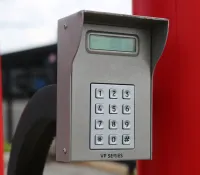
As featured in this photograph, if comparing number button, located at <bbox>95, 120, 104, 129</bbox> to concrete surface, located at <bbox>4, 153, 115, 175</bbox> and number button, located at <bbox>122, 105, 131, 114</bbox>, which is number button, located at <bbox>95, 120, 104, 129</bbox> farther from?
concrete surface, located at <bbox>4, 153, 115, 175</bbox>

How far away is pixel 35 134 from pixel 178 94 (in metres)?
0.31

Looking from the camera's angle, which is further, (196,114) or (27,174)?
(27,174)

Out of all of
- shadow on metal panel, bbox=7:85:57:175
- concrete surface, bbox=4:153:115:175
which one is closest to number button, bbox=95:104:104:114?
shadow on metal panel, bbox=7:85:57:175

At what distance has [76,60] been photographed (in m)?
0.73

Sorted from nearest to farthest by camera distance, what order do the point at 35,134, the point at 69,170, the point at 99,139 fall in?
1. the point at 99,139
2. the point at 35,134
3. the point at 69,170

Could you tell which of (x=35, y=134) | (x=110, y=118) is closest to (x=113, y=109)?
(x=110, y=118)

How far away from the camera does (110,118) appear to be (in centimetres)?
75

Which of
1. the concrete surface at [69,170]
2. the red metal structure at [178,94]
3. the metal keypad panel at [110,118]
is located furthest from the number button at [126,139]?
the concrete surface at [69,170]

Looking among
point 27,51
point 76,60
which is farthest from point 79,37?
point 27,51

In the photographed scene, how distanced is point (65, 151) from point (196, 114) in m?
0.22

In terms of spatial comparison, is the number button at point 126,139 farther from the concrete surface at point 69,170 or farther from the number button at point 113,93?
the concrete surface at point 69,170

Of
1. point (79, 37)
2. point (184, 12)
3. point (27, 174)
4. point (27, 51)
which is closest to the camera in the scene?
point (79, 37)

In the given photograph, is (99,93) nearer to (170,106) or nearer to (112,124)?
(112,124)

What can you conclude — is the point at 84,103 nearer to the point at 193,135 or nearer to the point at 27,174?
the point at 193,135
